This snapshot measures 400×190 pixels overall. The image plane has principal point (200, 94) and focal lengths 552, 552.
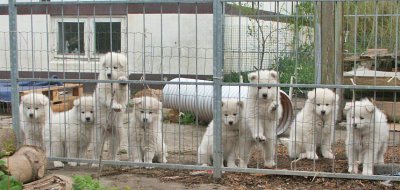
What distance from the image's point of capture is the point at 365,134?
744 centimetres

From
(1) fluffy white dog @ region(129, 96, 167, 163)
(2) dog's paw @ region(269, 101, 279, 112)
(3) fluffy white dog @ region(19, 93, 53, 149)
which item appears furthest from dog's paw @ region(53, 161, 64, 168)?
(2) dog's paw @ region(269, 101, 279, 112)

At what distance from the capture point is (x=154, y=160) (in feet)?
28.1

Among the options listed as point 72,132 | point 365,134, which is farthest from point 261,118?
point 72,132

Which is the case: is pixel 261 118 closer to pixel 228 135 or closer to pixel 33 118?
pixel 228 135

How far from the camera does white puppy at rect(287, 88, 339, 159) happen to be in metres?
8.12

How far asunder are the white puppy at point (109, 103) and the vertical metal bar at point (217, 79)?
5.55 feet

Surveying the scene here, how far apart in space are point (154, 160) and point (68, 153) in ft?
4.36

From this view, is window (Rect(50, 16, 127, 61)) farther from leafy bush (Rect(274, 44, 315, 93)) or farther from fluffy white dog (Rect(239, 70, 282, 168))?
leafy bush (Rect(274, 44, 315, 93))

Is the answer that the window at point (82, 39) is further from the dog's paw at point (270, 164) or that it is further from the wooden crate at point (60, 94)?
the dog's paw at point (270, 164)

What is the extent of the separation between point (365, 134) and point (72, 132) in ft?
13.6

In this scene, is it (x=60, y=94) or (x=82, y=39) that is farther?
(x=60, y=94)

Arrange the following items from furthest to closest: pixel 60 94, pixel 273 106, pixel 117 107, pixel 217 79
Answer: pixel 60 94
pixel 117 107
pixel 273 106
pixel 217 79

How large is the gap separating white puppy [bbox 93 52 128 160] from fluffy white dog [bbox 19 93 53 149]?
83 centimetres

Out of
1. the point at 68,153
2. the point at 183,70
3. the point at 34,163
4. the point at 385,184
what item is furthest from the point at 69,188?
the point at 183,70
